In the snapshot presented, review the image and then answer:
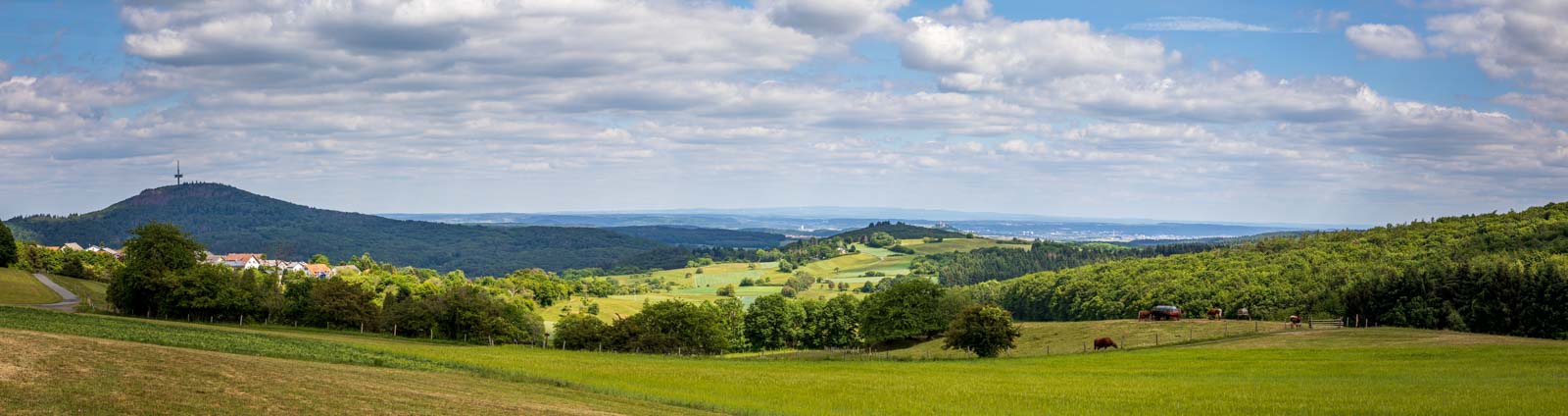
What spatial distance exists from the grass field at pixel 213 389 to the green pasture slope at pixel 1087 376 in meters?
2.44

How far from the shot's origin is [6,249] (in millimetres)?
129250

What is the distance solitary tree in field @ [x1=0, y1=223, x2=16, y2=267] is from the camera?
423 ft

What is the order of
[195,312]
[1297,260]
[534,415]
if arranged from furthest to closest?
[1297,260], [195,312], [534,415]

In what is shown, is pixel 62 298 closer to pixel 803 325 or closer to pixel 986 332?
pixel 803 325

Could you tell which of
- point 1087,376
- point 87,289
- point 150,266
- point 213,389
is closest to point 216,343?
point 213,389

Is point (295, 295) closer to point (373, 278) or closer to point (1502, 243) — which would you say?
point (373, 278)

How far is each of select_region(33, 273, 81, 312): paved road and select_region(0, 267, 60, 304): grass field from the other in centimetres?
99

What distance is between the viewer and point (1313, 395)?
38.7 metres

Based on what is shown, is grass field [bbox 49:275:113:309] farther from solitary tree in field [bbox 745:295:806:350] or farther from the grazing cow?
the grazing cow

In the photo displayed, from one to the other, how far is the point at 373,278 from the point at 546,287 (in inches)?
1066

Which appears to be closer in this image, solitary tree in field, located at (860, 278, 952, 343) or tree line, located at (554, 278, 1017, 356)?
tree line, located at (554, 278, 1017, 356)

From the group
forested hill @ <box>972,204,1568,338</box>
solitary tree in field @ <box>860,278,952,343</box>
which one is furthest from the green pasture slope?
solitary tree in field @ <box>860,278,952,343</box>

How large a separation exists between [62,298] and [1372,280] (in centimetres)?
12606

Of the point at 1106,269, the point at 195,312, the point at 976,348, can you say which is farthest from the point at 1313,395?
the point at 1106,269
